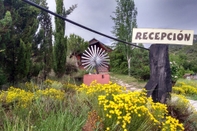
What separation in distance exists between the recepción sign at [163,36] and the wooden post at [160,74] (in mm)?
437

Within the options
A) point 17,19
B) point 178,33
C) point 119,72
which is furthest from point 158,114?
point 119,72

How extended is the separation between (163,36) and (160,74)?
26.2 inches

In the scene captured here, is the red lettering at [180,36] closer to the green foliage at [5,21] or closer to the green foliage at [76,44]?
the green foliage at [5,21]

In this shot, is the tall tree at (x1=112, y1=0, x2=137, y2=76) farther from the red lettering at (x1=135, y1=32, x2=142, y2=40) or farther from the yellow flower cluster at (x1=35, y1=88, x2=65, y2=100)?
the red lettering at (x1=135, y1=32, x2=142, y2=40)

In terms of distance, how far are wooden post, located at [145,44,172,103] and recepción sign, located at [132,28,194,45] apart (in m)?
0.44

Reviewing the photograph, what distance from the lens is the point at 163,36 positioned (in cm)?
254

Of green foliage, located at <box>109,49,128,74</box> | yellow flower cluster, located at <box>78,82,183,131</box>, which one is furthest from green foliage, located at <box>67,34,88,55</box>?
yellow flower cluster, located at <box>78,82,183,131</box>

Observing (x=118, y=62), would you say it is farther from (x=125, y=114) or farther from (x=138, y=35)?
(x=125, y=114)

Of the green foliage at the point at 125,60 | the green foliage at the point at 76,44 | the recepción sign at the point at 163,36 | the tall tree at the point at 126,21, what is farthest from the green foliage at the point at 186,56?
the recepción sign at the point at 163,36

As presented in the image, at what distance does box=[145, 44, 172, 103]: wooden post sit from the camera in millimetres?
2936

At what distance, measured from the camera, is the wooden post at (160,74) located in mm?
2936

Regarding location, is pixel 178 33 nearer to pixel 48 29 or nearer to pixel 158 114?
pixel 158 114

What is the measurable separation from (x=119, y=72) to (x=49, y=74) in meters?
9.61

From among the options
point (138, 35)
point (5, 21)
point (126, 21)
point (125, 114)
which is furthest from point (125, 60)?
point (125, 114)
